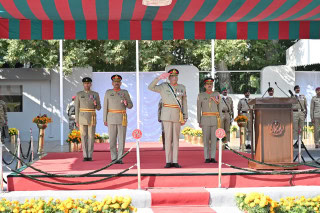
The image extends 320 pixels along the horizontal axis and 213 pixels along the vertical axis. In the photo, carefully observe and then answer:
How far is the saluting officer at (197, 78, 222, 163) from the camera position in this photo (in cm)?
1061

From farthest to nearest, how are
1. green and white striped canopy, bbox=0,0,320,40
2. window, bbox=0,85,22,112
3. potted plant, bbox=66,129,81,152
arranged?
window, bbox=0,85,22,112 → potted plant, bbox=66,129,81,152 → green and white striped canopy, bbox=0,0,320,40

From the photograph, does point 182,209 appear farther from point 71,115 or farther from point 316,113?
point 71,115

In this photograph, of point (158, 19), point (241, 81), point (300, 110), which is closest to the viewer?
point (158, 19)

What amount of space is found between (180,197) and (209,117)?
2.72 meters

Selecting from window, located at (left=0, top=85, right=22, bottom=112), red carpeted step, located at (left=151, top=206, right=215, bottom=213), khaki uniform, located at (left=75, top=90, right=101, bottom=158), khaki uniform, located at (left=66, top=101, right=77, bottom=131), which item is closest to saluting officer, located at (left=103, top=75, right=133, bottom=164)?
khaki uniform, located at (left=75, top=90, right=101, bottom=158)

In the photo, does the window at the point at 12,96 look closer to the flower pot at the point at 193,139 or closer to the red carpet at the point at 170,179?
the flower pot at the point at 193,139

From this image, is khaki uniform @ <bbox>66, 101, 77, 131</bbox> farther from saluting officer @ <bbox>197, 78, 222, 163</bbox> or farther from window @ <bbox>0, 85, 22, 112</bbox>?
saluting officer @ <bbox>197, 78, 222, 163</bbox>

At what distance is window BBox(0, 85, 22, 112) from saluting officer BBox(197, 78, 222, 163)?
13356 mm

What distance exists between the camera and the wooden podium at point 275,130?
9156 mm

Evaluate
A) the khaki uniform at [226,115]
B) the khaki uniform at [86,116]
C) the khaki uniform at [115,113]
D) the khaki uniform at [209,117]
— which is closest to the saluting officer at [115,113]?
the khaki uniform at [115,113]

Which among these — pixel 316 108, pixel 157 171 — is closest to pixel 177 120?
pixel 157 171

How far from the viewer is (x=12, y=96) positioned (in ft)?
73.9

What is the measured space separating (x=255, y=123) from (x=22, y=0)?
4.27m

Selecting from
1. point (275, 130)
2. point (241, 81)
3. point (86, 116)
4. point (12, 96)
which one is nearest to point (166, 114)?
point (275, 130)
